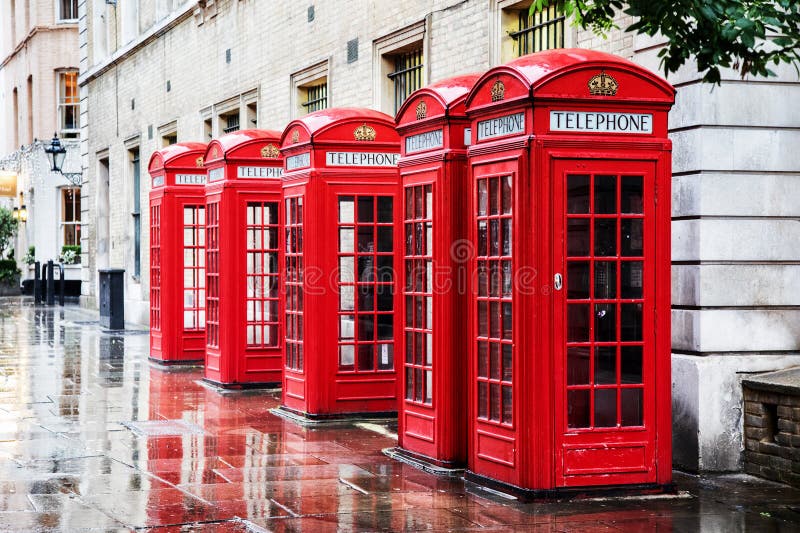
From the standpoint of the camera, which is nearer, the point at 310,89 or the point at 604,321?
the point at 604,321

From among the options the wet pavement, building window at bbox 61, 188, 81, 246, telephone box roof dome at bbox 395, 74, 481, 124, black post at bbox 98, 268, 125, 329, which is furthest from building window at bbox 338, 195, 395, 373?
building window at bbox 61, 188, 81, 246

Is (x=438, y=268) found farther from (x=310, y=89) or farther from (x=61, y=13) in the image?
(x=61, y=13)

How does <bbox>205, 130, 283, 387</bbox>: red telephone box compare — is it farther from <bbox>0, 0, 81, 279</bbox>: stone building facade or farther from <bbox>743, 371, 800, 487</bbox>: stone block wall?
<bbox>0, 0, 81, 279</bbox>: stone building facade

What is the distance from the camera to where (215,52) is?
22.3 m

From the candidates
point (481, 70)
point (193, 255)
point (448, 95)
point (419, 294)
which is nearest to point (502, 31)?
point (481, 70)

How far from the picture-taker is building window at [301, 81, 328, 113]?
18.1 meters

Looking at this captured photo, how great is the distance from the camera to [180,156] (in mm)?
17609

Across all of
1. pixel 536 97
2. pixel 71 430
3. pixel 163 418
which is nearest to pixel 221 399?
pixel 163 418

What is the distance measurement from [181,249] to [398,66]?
4.36 metres

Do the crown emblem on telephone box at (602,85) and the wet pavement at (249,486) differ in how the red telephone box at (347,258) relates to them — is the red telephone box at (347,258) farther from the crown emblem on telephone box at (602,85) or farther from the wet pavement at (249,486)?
the crown emblem on telephone box at (602,85)

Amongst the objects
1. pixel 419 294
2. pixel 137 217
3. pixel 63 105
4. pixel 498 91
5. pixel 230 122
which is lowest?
pixel 419 294

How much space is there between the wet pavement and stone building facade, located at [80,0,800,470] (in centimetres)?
96

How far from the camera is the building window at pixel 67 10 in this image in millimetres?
45688

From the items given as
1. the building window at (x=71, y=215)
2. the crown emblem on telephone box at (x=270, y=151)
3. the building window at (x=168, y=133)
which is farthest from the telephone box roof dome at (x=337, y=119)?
the building window at (x=71, y=215)
